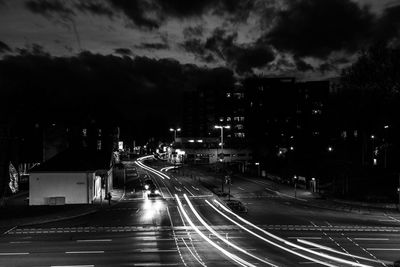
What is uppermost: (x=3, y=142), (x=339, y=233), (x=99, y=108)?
(x=99, y=108)

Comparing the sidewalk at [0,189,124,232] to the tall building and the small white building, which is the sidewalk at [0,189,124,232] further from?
the tall building

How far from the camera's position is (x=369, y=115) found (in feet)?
202

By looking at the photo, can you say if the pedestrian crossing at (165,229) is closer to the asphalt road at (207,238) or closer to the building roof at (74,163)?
the asphalt road at (207,238)

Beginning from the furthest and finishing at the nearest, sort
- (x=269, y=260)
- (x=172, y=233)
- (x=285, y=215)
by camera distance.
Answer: (x=285, y=215) < (x=172, y=233) < (x=269, y=260)

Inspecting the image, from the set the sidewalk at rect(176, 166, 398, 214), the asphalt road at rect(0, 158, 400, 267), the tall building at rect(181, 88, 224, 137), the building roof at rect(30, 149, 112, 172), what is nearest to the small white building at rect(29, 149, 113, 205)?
the building roof at rect(30, 149, 112, 172)

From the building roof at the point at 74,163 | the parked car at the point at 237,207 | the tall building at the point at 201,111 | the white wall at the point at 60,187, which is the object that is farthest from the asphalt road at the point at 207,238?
the tall building at the point at 201,111

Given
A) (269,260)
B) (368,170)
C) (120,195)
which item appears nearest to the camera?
(269,260)

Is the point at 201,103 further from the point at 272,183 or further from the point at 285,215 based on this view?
the point at 285,215

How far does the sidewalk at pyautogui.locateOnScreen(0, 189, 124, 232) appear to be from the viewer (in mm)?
39312

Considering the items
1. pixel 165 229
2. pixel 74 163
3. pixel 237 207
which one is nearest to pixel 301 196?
pixel 237 207

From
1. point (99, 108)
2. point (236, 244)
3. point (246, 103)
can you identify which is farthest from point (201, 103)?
point (236, 244)

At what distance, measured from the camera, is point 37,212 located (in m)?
44.8

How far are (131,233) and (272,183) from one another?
144 ft

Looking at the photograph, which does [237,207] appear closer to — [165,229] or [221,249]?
[165,229]
